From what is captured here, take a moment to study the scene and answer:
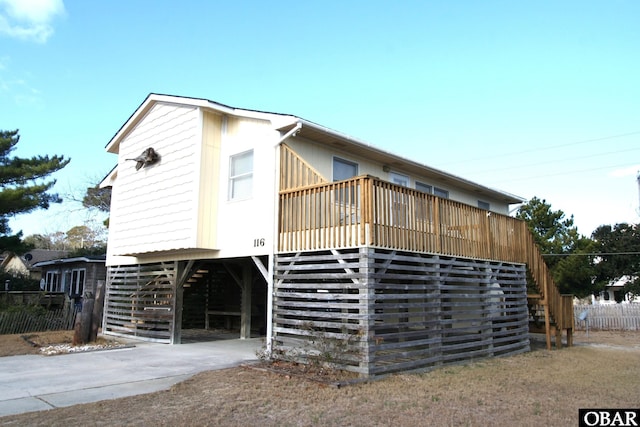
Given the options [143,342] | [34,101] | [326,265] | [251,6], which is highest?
[251,6]

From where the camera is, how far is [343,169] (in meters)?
12.4

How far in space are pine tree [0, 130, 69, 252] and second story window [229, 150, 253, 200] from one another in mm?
13120

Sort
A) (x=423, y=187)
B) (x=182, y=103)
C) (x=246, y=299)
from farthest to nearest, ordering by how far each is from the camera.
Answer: (x=423, y=187) < (x=246, y=299) < (x=182, y=103)

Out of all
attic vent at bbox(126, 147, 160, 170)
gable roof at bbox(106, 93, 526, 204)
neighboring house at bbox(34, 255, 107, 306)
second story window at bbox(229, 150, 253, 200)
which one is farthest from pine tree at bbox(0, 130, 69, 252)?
second story window at bbox(229, 150, 253, 200)

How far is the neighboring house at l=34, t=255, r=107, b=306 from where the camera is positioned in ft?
70.0

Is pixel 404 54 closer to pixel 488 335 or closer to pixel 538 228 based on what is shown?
Result: pixel 488 335

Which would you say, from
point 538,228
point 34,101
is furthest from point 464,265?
point 538,228

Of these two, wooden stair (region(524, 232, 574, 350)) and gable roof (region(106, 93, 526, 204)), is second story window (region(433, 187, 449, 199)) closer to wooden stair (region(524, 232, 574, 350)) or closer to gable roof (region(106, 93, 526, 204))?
gable roof (region(106, 93, 526, 204))

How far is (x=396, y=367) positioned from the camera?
27.7 ft

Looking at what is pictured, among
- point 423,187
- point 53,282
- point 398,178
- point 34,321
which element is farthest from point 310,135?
point 53,282

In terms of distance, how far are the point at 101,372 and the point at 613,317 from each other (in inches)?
854

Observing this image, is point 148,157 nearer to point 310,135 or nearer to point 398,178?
point 310,135

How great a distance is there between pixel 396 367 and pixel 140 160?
9286mm

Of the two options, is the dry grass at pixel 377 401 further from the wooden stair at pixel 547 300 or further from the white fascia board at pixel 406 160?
the white fascia board at pixel 406 160
